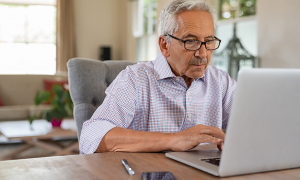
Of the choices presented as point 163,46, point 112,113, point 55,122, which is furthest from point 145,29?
point 112,113

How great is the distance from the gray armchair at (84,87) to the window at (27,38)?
583 cm

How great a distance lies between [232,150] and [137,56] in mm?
6061

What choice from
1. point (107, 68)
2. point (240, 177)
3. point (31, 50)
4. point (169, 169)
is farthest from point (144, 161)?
point (31, 50)

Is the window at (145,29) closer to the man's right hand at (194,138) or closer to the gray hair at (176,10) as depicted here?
the gray hair at (176,10)

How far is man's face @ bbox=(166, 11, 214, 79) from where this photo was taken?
1.24 m

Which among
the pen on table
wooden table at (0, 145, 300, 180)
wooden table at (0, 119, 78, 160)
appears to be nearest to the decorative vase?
wooden table at (0, 119, 78, 160)

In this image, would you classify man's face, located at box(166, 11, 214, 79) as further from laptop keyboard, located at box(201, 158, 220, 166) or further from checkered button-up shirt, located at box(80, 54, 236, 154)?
laptop keyboard, located at box(201, 158, 220, 166)

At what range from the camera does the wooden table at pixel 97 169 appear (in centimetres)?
72

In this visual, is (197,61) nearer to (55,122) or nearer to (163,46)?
(163,46)

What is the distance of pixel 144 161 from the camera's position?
86cm

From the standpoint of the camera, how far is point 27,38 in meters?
6.88

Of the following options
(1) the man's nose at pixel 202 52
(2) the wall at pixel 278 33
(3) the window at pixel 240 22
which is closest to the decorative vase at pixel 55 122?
(3) the window at pixel 240 22

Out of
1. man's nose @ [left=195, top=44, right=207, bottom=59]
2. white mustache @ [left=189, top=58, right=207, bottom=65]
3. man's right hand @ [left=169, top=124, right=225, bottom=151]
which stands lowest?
man's right hand @ [left=169, top=124, right=225, bottom=151]

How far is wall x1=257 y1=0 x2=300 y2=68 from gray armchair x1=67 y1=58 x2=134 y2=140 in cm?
213
